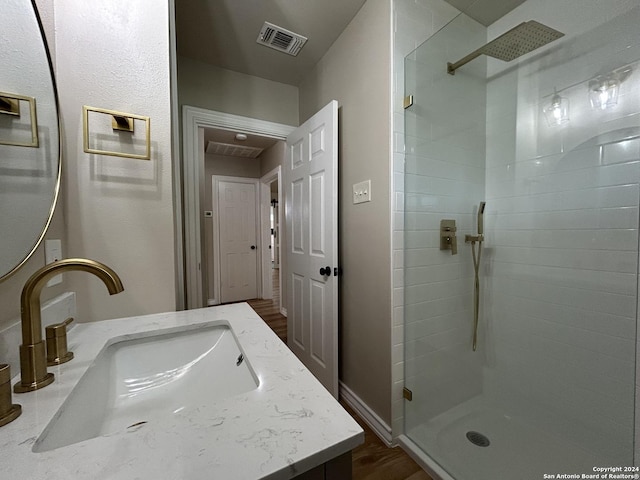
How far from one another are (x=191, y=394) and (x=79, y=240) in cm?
65

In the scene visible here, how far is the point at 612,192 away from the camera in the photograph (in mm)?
1050

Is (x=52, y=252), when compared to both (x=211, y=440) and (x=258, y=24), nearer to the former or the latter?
(x=211, y=440)

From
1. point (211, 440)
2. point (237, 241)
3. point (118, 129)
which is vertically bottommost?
point (211, 440)

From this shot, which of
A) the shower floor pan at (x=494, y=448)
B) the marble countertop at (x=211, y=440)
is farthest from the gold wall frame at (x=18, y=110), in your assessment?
the shower floor pan at (x=494, y=448)

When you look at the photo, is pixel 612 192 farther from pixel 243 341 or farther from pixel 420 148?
pixel 243 341

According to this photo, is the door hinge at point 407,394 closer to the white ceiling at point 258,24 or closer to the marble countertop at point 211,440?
Answer: the marble countertop at point 211,440

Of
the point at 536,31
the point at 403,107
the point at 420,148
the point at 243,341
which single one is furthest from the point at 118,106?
the point at 536,31

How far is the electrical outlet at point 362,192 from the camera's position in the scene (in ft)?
4.65

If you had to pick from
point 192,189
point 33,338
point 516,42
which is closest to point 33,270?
point 33,338

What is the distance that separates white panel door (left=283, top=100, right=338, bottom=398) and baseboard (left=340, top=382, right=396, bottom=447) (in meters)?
0.12

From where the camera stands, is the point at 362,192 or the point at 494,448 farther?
the point at 362,192

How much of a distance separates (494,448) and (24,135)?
6.89ft

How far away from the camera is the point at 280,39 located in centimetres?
163

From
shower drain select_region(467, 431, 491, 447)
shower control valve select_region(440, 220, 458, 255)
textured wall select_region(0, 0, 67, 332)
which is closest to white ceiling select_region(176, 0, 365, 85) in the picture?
textured wall select_region(0, 0, 67, 332)
